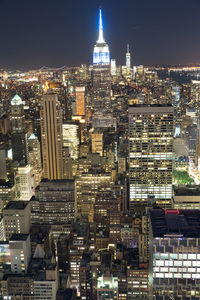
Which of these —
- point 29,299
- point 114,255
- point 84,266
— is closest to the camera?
point 29,299

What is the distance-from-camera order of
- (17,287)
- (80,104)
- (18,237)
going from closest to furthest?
(17,287) < (18,237) < (80,104)

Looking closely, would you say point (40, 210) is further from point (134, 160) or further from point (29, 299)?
point (29, 299)

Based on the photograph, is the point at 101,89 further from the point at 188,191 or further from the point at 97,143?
the point at 188,191

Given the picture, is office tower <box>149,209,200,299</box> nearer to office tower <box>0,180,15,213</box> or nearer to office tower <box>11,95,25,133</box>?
office tower <box>0,180,15,213</box>

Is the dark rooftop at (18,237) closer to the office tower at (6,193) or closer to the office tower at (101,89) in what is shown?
the office tower at (6,193)

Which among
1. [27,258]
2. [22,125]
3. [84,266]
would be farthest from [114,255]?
[22,125]

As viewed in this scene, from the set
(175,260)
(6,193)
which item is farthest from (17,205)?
(175,260)

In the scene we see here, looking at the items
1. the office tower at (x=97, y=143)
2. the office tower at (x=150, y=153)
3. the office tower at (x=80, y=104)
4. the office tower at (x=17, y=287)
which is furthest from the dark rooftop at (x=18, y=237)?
the office tower at (x=80, y=104)
